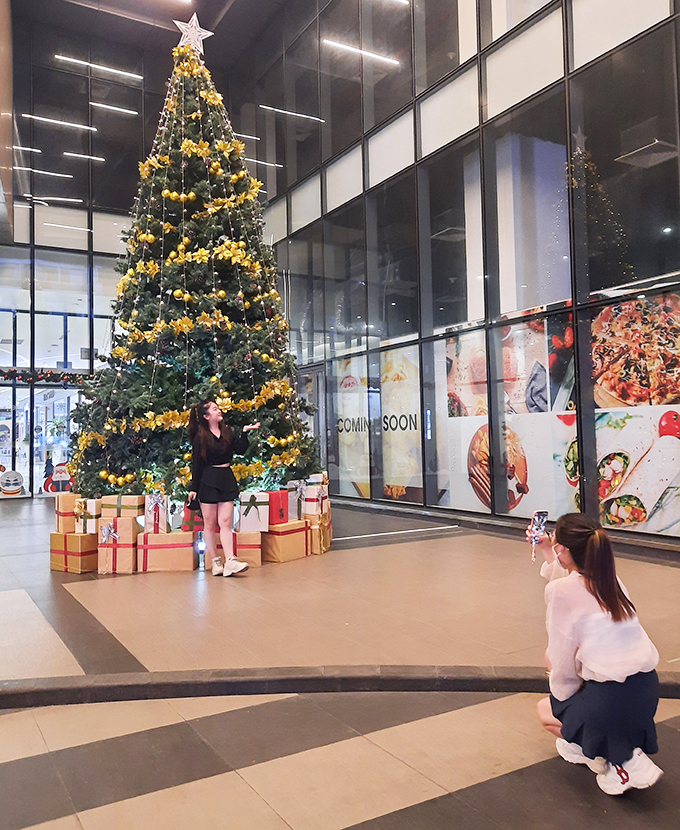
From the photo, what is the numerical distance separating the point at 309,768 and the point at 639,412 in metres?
6.84

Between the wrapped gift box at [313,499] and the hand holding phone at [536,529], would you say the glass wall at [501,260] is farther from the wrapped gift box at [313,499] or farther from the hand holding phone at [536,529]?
the hand holding phone at [536,529]

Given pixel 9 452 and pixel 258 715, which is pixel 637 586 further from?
pixel 9 452

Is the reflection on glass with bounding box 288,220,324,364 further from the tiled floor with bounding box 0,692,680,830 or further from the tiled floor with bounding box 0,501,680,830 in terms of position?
the tiled floor with bounding box 0,692,680,830

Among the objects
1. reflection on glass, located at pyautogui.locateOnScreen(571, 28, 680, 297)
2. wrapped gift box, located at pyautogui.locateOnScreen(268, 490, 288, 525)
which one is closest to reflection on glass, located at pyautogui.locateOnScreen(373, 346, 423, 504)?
reflection on glass, located at pyautogui.locateOnScreen(571, 28, 680, 297)

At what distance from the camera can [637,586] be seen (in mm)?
6207

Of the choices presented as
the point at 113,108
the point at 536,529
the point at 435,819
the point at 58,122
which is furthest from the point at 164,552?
the point at 113,108

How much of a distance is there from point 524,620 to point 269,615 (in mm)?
1926

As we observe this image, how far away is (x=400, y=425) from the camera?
503 inches

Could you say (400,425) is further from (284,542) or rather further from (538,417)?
(284,542)

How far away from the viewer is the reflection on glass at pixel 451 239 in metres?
11.1

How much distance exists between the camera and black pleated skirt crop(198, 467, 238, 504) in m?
6.73

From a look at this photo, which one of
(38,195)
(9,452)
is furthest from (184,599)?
(38,195)

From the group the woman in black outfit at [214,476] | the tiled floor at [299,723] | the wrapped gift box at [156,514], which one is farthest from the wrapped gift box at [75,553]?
the woman in black outfit at [214,476]

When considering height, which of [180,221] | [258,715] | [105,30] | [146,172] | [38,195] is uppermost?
[105,30]
